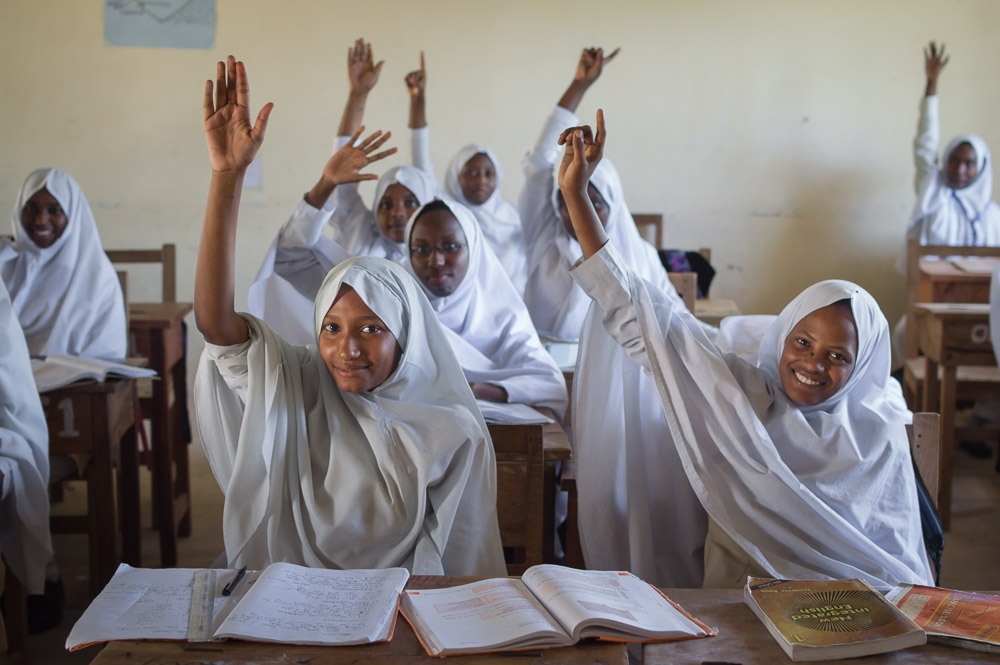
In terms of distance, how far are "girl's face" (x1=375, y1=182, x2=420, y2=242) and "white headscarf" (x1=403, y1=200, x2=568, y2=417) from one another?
25.0 inches

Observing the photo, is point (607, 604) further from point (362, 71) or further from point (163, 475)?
point (362, 71)

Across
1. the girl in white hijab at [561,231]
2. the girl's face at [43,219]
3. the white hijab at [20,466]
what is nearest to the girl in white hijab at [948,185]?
the girl in white hijab at [561,231]

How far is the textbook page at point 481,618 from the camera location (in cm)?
110

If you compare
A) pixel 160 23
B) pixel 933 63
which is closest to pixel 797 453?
pixel 933 63

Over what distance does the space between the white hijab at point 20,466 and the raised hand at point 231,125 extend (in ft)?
3.16

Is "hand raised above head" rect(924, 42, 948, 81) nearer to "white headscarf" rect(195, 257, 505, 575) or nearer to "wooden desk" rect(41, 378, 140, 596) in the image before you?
"white headscarf" rect(195, 257, 505, 575)

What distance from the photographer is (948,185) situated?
16.9ft

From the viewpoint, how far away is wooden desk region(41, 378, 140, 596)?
255 centimetres

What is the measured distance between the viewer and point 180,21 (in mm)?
5254

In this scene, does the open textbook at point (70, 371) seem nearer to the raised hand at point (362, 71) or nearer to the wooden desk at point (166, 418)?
the wooden desk at point (166, 418)

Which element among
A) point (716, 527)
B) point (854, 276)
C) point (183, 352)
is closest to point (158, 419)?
point (183, 352)

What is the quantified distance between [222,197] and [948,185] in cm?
477

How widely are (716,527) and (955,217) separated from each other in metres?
4.08

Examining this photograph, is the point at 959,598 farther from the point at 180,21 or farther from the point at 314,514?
the point at 180,21
